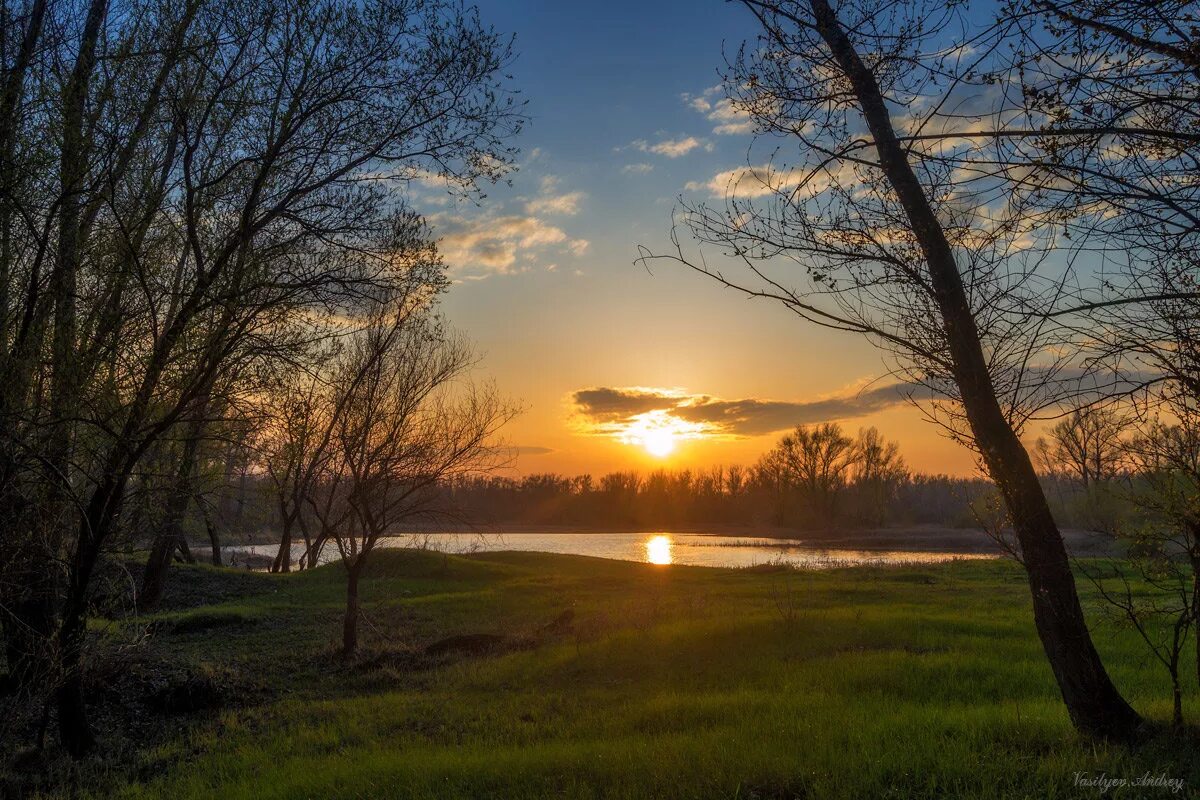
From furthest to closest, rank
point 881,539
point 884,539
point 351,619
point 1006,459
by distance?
point 881,539, point 884,539, point 351,619, point 1006,459

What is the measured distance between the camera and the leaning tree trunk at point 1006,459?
608 cm

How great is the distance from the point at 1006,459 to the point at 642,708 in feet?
17.2

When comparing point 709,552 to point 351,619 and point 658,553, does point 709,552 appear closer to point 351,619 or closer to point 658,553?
point 658,553

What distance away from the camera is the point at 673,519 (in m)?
108

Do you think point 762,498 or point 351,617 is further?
point 762,498

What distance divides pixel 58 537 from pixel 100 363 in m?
2.07

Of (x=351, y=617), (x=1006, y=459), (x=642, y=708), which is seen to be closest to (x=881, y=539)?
(x=351, y=617)

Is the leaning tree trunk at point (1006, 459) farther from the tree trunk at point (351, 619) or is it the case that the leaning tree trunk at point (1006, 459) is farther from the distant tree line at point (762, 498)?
the distant tree line at point (762, 498)

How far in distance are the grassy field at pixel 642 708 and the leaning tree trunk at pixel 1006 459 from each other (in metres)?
0.43

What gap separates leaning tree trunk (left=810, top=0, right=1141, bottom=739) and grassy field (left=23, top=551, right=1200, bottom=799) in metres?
0.43

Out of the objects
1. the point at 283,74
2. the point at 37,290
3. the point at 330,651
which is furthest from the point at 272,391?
the point at 330,651

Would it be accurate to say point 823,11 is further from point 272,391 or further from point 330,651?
point 330,651

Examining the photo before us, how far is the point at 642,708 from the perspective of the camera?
353 inches

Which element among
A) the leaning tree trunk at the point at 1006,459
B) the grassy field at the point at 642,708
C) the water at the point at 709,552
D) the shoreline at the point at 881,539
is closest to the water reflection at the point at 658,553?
the water at the point at 709,552
